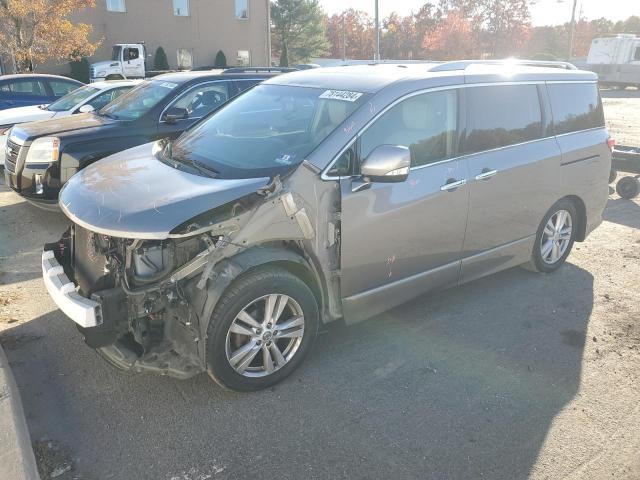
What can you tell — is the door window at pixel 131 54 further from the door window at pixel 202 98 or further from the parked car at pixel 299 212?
the parked car at pixel 299 212

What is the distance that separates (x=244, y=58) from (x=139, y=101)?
92.6 feet

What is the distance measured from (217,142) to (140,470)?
2304 millimetres

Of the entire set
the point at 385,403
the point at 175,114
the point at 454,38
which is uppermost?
the point at 454,38

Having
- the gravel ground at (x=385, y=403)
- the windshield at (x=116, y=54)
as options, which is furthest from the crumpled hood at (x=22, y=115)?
the windshield at (x=116, y=54)

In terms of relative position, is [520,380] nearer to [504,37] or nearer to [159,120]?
[159,120]

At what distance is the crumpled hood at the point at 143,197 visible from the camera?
9.71 feet

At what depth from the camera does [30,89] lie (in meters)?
11.7

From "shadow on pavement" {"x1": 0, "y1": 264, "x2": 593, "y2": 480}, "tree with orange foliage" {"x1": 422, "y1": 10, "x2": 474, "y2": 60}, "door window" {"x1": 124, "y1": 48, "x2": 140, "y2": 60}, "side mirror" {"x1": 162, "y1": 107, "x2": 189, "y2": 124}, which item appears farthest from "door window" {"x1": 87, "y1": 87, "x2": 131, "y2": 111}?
"tree with orange foliage" {"x1": 422, "y1": 10, "x2": 474, "y2": 60}

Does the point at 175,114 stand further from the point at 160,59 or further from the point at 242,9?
the point at 242,9

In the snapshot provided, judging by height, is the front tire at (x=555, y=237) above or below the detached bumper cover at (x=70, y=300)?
below

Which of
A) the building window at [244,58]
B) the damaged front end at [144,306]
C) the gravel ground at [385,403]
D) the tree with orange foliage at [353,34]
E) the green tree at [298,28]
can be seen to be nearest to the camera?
the gravel ground at [385,403]

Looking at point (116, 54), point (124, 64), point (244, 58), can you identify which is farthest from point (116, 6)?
point (244, 58)

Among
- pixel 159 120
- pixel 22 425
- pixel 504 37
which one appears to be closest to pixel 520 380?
pixel 22 425

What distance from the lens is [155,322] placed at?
3.21 m
